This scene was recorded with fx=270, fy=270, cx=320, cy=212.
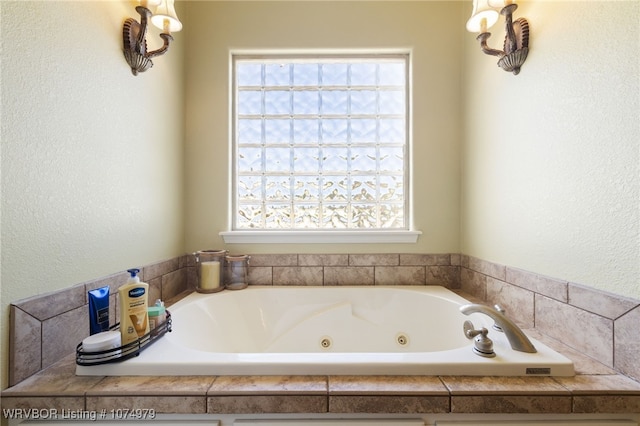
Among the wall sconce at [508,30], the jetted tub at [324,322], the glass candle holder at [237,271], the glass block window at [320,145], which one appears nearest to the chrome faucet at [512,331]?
the jetted tub at [324,322]

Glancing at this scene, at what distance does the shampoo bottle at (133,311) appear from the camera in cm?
85

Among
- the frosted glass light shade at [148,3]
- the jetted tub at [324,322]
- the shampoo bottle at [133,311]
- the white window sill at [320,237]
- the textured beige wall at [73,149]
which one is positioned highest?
the frosted glass light shade at [148,3]

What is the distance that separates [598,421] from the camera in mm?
706

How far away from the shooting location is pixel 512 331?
2.89 feet

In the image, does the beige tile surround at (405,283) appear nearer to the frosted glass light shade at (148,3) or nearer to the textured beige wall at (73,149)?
the textured beige wall at (73,149)

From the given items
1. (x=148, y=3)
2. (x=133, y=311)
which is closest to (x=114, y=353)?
(x=133, y=311)

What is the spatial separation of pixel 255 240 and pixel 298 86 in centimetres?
105

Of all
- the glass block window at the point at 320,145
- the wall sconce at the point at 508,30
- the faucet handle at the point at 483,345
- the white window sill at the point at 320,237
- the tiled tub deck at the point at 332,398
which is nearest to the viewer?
the tiled tub deck at the point at 332,398

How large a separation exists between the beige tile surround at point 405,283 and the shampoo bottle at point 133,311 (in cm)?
19

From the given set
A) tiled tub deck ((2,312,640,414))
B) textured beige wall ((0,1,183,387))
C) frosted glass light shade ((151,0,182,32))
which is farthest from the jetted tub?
frosted glass light shade ((151,0,182,32))

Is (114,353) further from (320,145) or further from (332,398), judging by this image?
(320,145)

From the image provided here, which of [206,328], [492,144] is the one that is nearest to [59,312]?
[206,328]

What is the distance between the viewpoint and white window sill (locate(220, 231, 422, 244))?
164cm

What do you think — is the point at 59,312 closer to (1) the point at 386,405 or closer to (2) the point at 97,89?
(2) the point at 97,89
